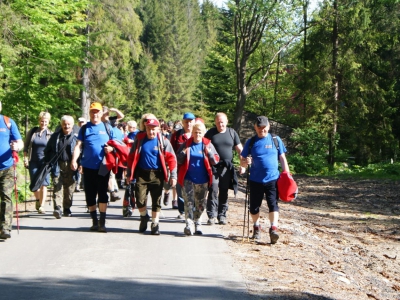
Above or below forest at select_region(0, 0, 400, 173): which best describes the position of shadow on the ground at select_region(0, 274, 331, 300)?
below

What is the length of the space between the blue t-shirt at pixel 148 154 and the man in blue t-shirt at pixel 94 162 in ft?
2.23

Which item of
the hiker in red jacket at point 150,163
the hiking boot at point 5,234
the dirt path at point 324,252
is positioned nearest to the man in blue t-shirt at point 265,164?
the dirt path at point 324,252

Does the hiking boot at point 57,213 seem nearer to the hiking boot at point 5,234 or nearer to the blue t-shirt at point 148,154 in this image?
the hiking boot at point 5,234

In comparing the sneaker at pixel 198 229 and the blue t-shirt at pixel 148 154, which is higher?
the blue t-shirt at pixel 148 154

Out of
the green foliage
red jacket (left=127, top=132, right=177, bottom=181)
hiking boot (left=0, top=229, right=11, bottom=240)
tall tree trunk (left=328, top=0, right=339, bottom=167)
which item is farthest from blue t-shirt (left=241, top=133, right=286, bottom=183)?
tall tree trunk (left=328, top=0, right=339, bottom=167)

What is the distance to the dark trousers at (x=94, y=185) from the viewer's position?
1050 cm

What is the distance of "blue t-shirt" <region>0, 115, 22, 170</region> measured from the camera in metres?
9.44

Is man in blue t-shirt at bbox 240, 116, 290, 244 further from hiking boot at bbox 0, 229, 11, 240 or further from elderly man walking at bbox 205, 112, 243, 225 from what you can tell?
hiking boot at bbox 0, 229, 11, 240

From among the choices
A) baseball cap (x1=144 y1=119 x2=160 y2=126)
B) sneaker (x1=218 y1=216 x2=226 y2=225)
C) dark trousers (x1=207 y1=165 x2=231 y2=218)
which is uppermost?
baseball cap (x1=144 y1=119 x2=160 y2=126)

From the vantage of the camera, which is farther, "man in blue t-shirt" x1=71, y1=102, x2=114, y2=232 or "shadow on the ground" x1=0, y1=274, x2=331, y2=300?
"man in blue t-shirt" x1=71, y1=102, x2=114, y2=232

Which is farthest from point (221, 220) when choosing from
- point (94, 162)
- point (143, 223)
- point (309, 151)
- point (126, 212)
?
point (309, 151)

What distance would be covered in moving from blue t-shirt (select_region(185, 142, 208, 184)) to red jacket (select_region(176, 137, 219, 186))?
58 millimetres

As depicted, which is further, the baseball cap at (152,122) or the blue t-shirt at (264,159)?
the baseball cap at (152,122)

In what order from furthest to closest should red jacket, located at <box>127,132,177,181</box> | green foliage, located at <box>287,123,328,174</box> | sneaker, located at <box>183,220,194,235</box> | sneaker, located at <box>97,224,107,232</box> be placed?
1. green foliage, located at <box>287,123,328,174</box>
2. sneaker, located at <box>97,224,107,232</box>
3. sneaker, located at <box>183,220,194,235</box>
4. red jacket, located at <box>127,132,177,181</box>
